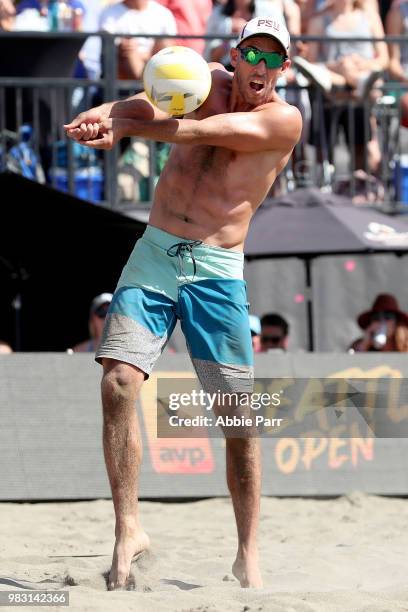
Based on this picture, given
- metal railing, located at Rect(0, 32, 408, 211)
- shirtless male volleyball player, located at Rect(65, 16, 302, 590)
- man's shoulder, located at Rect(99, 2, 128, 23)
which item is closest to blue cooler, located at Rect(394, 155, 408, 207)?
metal railing, located at Rect(0, 32, 408, 211)

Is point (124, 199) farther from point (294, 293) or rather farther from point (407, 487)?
point (407, 487)

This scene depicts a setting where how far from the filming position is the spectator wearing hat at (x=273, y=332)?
9.59 metres

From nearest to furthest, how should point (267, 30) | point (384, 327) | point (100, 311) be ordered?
point (267, 30), point (100, 311), point (384, 327)

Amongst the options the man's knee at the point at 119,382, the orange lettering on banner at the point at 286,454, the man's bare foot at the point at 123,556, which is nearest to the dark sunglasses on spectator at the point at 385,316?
the orange lettering on banner at the point at 286,454

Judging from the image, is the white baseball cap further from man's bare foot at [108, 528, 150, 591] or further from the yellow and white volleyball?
man's bare foot at [108, 528, 150, 591]

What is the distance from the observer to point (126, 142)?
1095cm

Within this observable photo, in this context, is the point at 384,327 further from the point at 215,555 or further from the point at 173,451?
the point at 215,555

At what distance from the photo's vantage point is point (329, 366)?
26.5 feet

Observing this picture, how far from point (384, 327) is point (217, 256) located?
449 cm

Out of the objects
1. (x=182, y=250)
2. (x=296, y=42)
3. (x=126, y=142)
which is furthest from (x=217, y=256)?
(x=296, y=42)

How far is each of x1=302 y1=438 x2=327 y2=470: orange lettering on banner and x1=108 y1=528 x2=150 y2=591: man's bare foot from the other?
3.12m

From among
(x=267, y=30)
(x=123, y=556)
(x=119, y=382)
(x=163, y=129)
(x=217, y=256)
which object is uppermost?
(x=267, y=30)

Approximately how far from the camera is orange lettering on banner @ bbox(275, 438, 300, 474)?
797 centimetres

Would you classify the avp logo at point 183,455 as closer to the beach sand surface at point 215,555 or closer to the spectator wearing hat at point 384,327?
the beach sand surface at point 215,555
